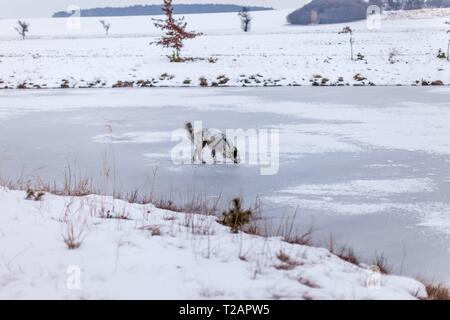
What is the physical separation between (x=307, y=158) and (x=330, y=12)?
99.0 meters

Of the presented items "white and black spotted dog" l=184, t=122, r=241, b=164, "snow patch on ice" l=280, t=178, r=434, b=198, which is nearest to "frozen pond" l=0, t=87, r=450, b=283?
"snow patch on ice" l=280, t=178, r=434, b=198

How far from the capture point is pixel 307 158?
905cm

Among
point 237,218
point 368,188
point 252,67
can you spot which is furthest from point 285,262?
point 252,67

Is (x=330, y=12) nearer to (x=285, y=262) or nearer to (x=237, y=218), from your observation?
(x=237, y=218)

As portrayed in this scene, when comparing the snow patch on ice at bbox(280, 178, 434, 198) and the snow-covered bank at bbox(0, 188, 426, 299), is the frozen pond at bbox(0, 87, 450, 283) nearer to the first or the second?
the snow patch on ice at bbox(280, 178, 434, 198)

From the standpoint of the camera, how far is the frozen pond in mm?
5613

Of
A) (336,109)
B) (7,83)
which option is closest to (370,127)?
(336,109)

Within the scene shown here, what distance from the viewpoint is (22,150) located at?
9.95m

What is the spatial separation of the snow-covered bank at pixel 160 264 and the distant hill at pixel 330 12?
96.8 meters

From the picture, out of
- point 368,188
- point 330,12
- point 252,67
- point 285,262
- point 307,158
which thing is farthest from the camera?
point 330,12

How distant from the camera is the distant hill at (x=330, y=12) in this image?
97375 millimetres

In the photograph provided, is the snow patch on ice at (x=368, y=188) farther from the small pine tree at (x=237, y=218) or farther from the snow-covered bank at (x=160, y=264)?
the snow-covered bank at (x=160, y=264)

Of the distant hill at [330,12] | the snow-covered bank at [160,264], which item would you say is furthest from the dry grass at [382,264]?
the distant hill at [330,12]

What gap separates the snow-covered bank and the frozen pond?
1072 millimetres
